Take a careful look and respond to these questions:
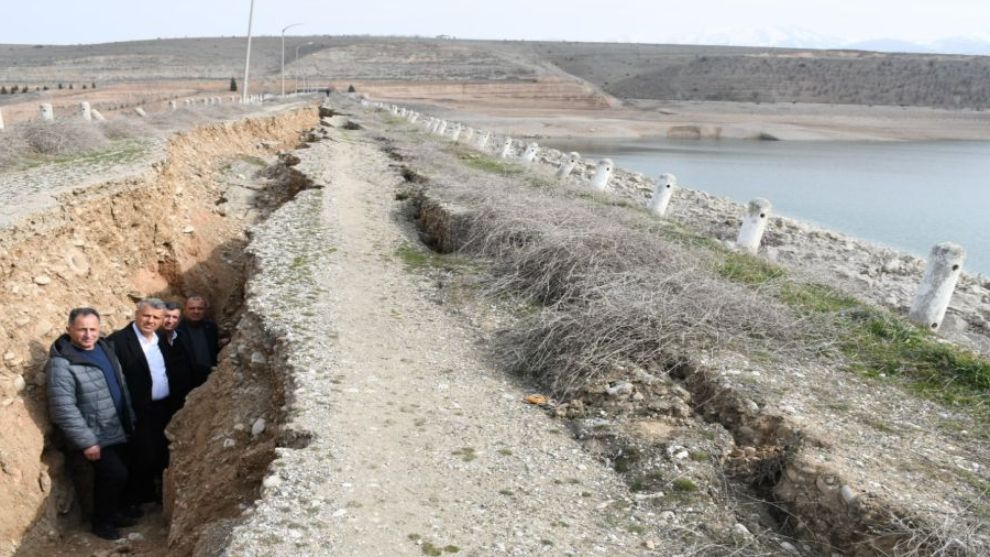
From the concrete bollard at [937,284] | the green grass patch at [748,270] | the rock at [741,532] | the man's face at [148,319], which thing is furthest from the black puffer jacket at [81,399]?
the concrete bollard at [937,284]

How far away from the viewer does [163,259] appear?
1045cm

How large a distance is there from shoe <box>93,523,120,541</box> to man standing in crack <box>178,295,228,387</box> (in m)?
1.58

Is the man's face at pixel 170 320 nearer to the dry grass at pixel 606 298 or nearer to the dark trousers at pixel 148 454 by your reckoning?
the dark trousers at pixel 148 454

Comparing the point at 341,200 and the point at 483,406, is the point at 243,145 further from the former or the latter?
the point at 483,406

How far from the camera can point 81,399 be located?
6.09m

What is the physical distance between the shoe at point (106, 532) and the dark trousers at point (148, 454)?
1.59ft

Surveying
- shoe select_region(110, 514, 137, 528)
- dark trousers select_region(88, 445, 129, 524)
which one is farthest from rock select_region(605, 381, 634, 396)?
shoe select_region(110, 514, 137, 528)

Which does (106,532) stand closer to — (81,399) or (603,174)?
(81,399)

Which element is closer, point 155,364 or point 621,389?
point 621,389

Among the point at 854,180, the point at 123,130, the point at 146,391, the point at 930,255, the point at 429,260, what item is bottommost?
the point at 146,391

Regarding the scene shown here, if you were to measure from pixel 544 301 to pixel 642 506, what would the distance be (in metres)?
3.22

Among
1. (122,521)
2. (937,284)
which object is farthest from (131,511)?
(937,284)

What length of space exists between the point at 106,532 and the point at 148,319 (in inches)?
71.0

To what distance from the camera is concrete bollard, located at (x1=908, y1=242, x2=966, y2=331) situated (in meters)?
6.56
